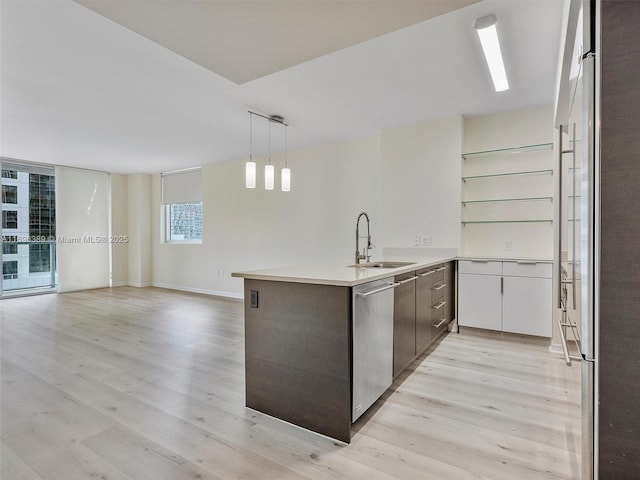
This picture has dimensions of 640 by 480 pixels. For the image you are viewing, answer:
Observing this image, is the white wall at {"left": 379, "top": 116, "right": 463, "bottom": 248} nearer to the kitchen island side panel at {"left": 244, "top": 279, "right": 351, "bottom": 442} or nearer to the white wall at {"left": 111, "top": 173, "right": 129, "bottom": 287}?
the kitchen island side panel at {"left": 244, "top": 279, "right": 351, "bottom": 442}

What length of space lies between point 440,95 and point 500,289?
2.10 meters

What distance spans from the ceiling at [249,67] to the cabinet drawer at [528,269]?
1710mm

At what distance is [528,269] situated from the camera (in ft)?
11.1

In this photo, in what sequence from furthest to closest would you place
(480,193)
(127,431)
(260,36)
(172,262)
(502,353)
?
1. (172,262)
2. (480,193)
3. (502,353)
4. (260,36)
5. (127,431)

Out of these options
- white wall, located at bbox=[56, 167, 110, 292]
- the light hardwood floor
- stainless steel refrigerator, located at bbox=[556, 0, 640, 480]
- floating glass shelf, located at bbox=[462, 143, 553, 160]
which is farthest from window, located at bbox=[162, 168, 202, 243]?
stainless steel refrigerator, located at bbox=[556, 0, 640, 480]

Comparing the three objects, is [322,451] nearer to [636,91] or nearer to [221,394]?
[221,394]

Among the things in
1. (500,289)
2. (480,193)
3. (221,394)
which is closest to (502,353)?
(500,289)

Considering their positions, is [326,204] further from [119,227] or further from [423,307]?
[119,227]

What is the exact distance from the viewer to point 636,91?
3.15 feet

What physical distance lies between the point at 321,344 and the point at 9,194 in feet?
23.3

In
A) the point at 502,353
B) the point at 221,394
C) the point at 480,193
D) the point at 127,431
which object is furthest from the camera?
the point at 480,193

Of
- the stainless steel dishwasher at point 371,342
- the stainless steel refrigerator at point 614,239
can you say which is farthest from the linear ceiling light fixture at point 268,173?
the stainless steel refrigerator at point 614,239

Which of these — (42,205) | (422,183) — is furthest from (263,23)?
(42,205)

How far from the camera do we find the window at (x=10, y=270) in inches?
237
